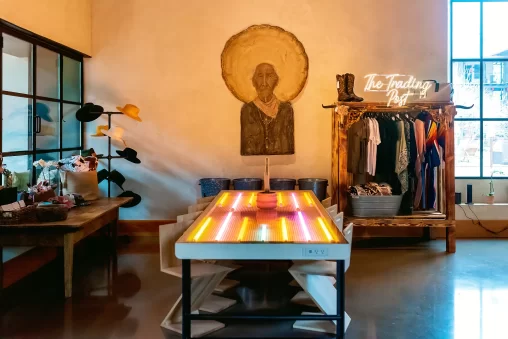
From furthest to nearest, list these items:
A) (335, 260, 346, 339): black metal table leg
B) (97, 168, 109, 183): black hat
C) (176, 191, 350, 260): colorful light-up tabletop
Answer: (97, 168, 109, 183): black hat → (335, 260, 346, 339): black metal table leg → (176, 191, 350, 260): colorful light-up tabletop

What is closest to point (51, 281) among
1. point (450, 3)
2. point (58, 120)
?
point (58, 120)

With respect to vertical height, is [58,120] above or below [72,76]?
below

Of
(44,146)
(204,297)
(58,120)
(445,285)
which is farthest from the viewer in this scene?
(58,120)

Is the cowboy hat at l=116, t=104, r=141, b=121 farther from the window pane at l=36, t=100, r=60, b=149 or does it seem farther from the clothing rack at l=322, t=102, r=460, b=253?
the clothing rack at l=322, t=102, r=460, b=253

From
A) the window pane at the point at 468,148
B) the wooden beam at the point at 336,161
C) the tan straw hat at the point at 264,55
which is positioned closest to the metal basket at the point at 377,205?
the wooden beam at the point at 336,161

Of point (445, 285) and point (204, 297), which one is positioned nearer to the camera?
point (204, 297)

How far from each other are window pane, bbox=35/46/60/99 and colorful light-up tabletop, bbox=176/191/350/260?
8.98ft

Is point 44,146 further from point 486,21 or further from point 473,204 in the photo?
point 486,21

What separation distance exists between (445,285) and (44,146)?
4.31m

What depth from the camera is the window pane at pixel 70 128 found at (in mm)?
5895

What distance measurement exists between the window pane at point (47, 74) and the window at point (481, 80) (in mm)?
4982

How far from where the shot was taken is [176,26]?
6.25 metres

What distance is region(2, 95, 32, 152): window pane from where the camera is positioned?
14.9 ft

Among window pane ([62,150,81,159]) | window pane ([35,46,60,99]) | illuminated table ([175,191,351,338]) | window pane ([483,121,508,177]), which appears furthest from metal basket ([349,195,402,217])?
window pane ([35,46,60,99])
